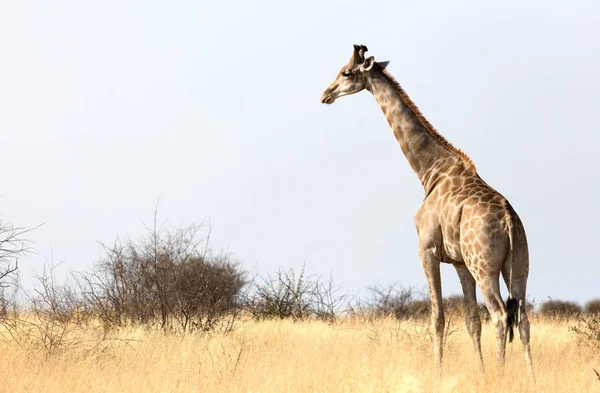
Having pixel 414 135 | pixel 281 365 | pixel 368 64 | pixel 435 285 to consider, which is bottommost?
pixel 281 365

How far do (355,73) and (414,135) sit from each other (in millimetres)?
1108

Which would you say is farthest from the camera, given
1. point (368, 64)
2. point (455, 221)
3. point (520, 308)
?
point (368, 64)

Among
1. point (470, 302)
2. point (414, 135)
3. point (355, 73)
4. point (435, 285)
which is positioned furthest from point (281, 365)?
point (355, 73)

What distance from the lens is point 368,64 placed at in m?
10.3

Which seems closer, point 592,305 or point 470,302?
point 470,302

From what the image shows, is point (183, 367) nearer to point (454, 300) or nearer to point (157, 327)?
point (157, 327)

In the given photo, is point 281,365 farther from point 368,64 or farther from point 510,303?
point 368,64

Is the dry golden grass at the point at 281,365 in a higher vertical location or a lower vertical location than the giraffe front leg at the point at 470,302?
lower

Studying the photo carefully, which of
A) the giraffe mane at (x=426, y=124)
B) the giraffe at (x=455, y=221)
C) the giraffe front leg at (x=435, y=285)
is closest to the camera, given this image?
the giraffe at (x=455, y=221)

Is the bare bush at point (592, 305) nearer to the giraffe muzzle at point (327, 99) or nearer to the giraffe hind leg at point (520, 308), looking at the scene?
the giraffe muzzle at point (327, 99)

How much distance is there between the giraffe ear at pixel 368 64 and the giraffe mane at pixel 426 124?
19 centimetres

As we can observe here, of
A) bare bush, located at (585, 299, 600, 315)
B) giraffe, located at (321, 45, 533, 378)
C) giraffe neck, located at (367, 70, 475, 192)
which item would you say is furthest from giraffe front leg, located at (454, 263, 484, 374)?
bare bush, located at (585, 299, 600, 315)

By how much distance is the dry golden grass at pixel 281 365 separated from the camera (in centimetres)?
784

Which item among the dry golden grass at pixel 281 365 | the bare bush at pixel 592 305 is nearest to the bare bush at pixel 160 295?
the dry golden grass at pixel 281 365
